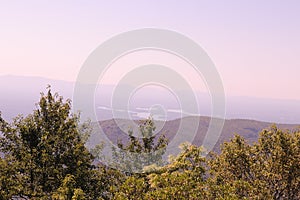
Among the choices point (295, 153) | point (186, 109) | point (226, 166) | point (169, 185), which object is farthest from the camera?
point (226, 166)

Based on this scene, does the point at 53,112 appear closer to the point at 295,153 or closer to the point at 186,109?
the point at 186,109

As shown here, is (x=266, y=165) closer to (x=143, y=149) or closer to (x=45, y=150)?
(x=143, y=149)

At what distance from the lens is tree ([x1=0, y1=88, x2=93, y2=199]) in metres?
24.6

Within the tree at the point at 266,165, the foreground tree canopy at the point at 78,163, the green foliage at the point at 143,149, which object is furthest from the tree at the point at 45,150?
the tree at the point at 266,165

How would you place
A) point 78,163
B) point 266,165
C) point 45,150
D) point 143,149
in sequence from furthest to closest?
point 143,149, point 266,165, point 78,163, point 45,150

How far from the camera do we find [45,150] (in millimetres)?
24359

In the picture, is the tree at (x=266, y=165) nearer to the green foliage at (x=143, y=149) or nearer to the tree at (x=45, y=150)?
the green foliage at (x=143, y=149)

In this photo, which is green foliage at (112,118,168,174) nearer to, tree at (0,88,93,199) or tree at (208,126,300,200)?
tree at (208,126,300,200)

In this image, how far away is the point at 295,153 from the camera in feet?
94.3

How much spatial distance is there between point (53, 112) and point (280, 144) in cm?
2243

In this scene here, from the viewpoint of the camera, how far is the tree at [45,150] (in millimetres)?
24594

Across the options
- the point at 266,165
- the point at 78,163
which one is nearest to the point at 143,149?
the point at 78,163

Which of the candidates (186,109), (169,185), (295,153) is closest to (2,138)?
(186,109)

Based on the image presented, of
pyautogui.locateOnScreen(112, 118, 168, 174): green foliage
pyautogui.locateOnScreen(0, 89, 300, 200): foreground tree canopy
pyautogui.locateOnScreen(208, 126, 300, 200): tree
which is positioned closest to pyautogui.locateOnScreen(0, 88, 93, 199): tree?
pyautogui.locateOnScreen(0, 89, 300, 200): foreground tree canopy
